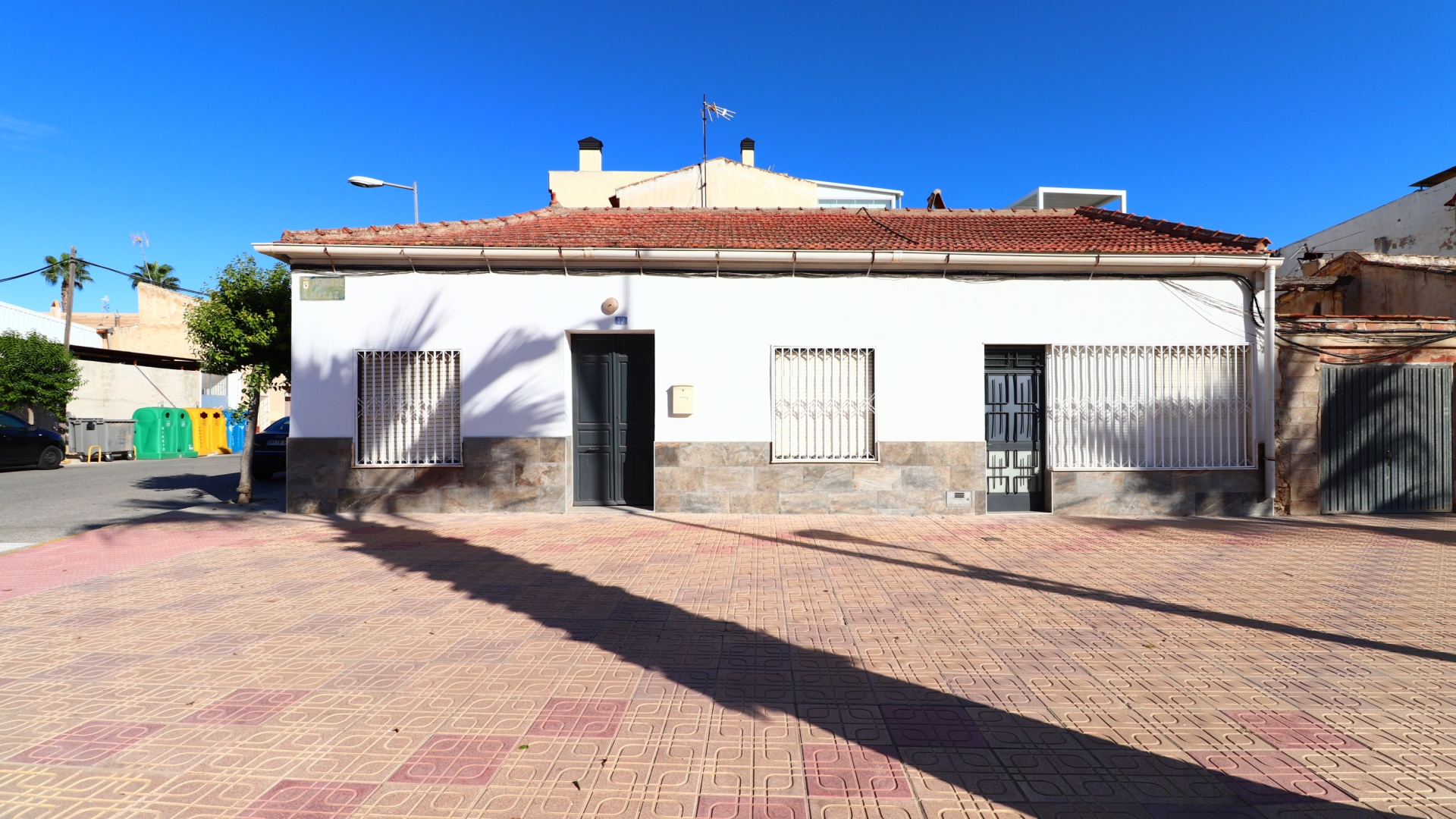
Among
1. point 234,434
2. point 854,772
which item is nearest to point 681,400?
point 854,772

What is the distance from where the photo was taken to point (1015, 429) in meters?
9.56

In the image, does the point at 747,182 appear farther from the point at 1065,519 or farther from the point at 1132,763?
the point at 1132,763

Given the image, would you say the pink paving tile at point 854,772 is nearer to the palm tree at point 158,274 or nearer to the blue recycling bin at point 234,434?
the blue recycling bin at point 234,434

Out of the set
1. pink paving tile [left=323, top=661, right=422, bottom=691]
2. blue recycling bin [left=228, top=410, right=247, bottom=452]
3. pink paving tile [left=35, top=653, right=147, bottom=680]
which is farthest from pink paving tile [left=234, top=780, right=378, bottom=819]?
blue recycling bin [left=228, top=410, right=247, bottom=452]

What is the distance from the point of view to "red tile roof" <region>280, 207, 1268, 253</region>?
9.30 meters

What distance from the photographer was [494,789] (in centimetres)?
263

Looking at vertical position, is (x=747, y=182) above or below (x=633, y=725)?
above

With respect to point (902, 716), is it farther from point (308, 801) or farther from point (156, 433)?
point (156, 433)

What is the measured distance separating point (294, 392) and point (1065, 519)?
34.8 feet

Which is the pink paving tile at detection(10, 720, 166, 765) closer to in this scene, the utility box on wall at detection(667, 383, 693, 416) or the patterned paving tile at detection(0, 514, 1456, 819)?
the patterned paving tile at detection(0, 514, 1456, 819)

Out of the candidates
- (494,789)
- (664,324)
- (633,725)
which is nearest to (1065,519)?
(664,324)

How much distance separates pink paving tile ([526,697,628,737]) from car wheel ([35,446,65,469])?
2037 centimetres

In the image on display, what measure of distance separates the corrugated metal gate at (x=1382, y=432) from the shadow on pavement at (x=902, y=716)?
9128 mm

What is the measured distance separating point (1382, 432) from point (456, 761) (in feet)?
40.3
